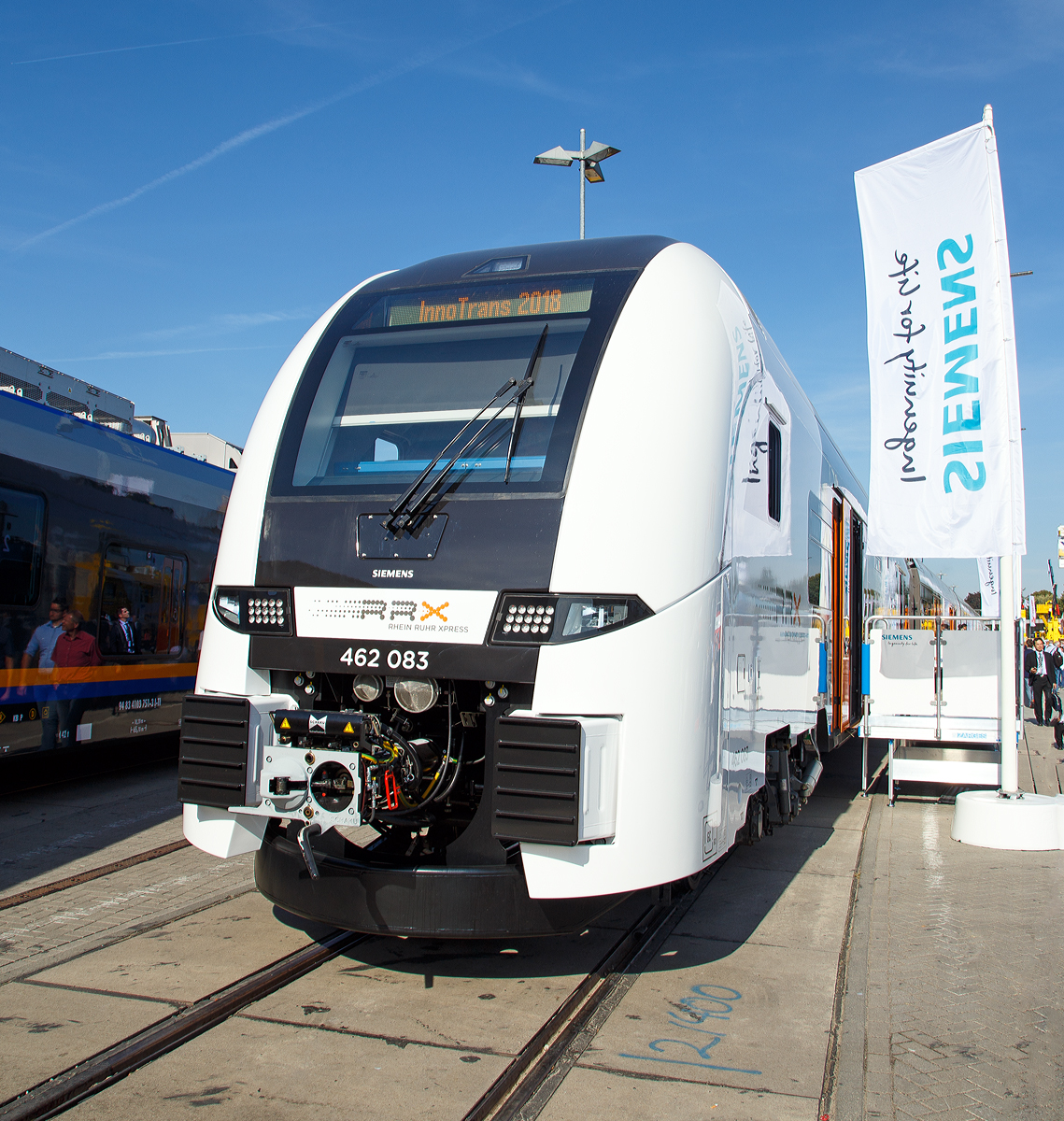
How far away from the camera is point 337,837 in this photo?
438cm

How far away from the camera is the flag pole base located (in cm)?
769

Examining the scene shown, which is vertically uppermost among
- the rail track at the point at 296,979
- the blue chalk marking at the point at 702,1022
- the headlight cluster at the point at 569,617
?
the headlight cluster at the point at 569,617

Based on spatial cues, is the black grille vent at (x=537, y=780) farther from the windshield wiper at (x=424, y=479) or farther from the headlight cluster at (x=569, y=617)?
the windshield wiper at (x=424, y=479)

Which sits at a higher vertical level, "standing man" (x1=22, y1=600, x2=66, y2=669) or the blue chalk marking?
"standing man" (x1=22, y1=600, x2=66, y2=669)

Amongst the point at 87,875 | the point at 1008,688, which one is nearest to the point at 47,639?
the point at 87,875

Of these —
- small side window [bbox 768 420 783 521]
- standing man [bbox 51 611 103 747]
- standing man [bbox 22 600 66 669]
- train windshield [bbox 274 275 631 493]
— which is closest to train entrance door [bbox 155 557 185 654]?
standing man [bbox 51 611 103 747]

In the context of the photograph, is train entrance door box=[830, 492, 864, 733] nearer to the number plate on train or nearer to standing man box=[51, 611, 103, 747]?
the number plate on train

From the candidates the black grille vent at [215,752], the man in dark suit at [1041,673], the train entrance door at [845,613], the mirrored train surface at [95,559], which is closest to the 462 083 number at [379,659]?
the black grille vent at [215,752]

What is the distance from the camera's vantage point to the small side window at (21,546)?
27.2 feet

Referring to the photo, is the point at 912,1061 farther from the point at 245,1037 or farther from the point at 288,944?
the point at 288,944

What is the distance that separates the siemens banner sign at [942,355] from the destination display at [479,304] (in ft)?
15.4

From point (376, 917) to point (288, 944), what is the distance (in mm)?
1170

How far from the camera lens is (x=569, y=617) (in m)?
3.96

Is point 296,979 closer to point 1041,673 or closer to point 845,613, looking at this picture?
point 845,613
